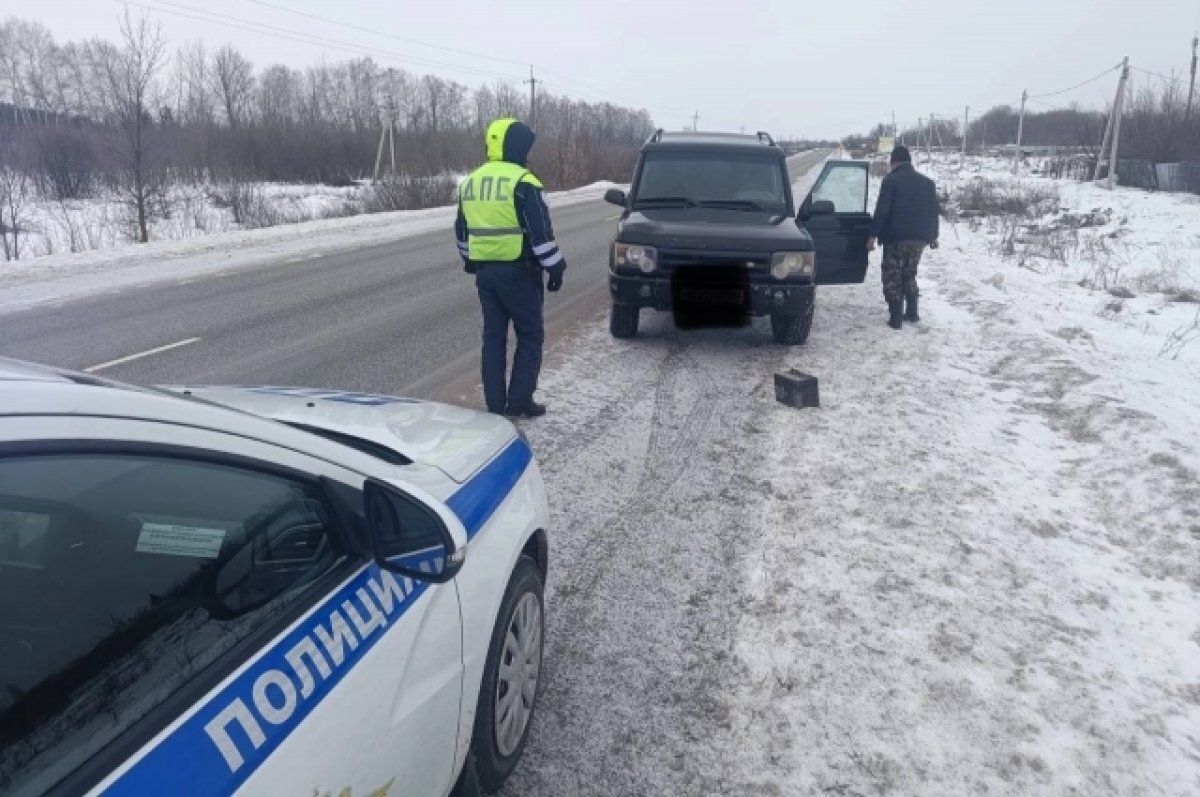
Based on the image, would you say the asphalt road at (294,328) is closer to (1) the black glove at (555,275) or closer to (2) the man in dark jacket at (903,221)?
(1) the black glove at (555,275)

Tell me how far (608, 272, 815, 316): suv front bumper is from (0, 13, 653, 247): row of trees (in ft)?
51.4

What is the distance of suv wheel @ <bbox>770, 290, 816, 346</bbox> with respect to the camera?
317 inches

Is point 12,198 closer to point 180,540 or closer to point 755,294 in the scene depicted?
point 755,294

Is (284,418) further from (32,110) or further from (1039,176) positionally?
(32,110)

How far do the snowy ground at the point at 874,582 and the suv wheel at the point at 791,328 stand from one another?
0.79 metres

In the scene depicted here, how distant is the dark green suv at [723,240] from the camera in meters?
7.39

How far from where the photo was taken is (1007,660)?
3.29 meters

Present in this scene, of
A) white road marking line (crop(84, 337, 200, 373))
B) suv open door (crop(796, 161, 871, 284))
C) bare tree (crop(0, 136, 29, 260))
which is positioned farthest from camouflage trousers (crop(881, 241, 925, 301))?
bare tree (crop(0, 136, 29, 260))

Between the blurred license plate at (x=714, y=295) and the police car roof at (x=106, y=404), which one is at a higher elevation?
the police car roof at (x=106, y=404)

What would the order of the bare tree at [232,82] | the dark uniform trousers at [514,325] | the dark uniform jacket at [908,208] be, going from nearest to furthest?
1. the dark uniform trousers at [514,325]
2. the dark uniform jacket at [908,208]
3. the bare tree at [232,82]

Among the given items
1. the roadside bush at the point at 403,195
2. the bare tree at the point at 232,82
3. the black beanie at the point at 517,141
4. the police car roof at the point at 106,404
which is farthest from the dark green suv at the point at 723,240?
the bare tree at the point at 232,82

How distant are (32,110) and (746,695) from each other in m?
84.2

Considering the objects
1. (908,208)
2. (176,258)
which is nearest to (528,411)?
(908,208)

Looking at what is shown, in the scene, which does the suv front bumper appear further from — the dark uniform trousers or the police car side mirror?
the police car side mirror
